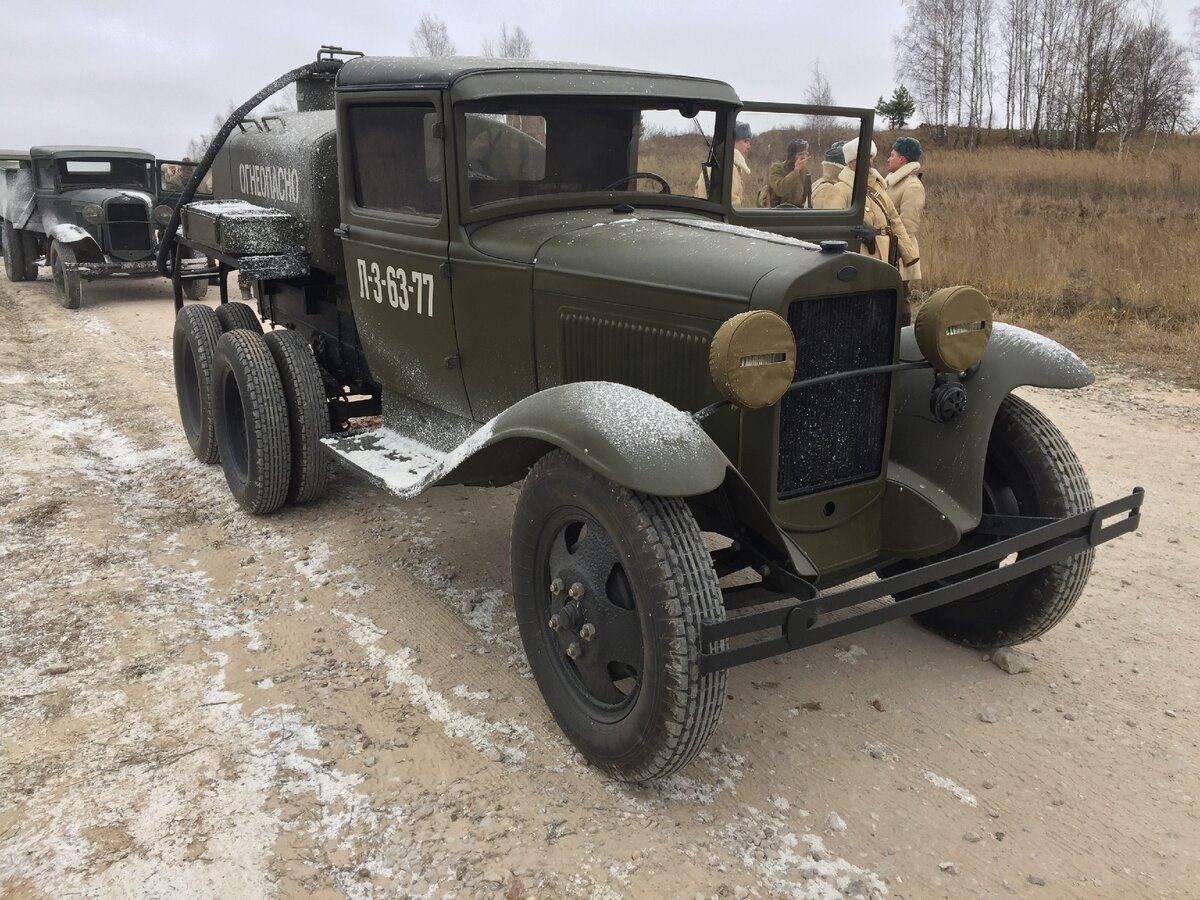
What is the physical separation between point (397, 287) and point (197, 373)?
5.78 ft

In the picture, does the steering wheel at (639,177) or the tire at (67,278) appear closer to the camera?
the steering wheel at (639,177)

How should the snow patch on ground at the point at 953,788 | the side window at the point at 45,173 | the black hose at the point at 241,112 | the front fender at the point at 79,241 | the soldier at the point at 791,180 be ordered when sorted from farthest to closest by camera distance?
the side window at the point at 45,173
the front fender at the point at 79,241
the black hose at the point at 241,112
the soldier at the point at 791,180
the snow patch on ground at the point at 953,788

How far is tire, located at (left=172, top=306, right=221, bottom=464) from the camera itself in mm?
5184

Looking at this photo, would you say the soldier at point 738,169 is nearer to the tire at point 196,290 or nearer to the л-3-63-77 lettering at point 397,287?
the л-3-63-77 lettering at point 397,287

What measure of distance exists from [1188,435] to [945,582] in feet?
11.7

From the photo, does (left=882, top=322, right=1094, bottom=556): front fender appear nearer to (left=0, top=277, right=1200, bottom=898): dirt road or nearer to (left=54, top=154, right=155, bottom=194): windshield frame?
(left=0, top=277, right=1200, bottom=898): dirt road

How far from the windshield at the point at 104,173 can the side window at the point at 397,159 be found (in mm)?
9812

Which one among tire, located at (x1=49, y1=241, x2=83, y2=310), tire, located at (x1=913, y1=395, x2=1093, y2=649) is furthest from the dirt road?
tire, located at (x1=49, y1=241, x2=83, y2=310)

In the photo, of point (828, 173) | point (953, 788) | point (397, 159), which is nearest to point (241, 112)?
point (397, 159)

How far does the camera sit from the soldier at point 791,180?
4.26 m

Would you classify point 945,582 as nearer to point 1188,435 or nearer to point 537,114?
point 537,114

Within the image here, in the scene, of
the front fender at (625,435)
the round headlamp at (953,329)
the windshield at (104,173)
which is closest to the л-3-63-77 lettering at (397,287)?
the front fender at (625,435)

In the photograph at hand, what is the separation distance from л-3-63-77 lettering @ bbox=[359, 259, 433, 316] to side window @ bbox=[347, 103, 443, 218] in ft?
0.84

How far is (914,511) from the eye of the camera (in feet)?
10.2
